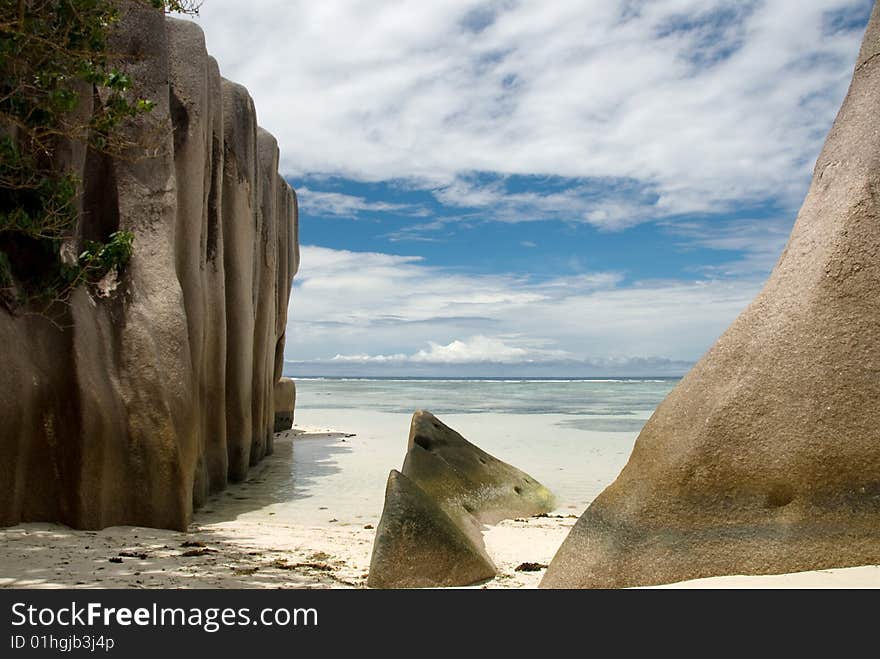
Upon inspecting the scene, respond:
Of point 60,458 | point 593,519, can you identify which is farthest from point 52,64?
point 593,519

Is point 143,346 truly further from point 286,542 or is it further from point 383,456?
point 383,456

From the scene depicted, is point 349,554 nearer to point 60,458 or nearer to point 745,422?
point 60,458

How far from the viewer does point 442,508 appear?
21.4ft

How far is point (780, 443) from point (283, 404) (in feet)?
49.2

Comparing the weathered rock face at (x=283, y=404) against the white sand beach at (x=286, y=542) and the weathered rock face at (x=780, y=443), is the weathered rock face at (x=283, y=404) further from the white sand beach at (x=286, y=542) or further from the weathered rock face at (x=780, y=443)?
the weathered rock face at (x=780, y=443)

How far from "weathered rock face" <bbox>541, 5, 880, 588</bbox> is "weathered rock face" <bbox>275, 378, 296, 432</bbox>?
1396 centimetres

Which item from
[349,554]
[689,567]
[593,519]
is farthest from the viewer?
[349,554]

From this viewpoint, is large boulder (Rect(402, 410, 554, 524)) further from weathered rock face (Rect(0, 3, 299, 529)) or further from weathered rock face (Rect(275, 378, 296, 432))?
weathered rock face (Rect(275, 378, 296, 432))

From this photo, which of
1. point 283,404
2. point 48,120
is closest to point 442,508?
point 48,120

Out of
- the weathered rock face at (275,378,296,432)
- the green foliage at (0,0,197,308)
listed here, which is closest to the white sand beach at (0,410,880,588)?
the green foliage at (0,0,197,308)
